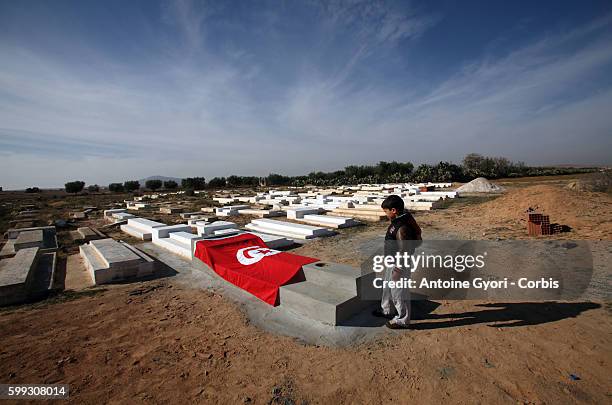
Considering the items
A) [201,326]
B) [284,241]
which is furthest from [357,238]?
[201,326]

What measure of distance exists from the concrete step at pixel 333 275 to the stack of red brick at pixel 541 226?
291 inches

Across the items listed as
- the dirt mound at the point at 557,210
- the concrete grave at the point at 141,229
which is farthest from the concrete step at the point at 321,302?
the dirt mound at the point at 557,210

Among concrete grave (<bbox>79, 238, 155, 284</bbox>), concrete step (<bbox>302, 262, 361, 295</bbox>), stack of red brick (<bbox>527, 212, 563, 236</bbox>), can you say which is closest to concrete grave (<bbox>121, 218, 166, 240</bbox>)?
concrete grave (<bbox>79, 238, 155, 284</bbox>)

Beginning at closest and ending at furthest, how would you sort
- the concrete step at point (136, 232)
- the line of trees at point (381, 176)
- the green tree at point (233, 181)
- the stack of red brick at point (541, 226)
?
the stack of red brick at point (541, 226), the concrete step at point (136, 232), the line of trees at point (381, 176), the green tree at point (233, 181)

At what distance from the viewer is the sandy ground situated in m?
2.87

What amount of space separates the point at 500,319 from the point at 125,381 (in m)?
4.89

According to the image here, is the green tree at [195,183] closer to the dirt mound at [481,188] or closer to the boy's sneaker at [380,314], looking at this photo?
the dirt mound at [481,188]

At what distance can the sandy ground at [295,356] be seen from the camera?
2.87m

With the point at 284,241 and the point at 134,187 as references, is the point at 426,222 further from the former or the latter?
the point at 134,187

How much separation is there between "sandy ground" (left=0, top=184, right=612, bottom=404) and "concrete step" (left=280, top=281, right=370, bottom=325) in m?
0.63

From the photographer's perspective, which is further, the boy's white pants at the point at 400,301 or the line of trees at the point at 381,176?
the line of trees at the point at 381,176

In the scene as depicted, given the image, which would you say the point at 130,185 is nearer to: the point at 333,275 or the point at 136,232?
the point at 136,232

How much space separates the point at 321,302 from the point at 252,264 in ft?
6.93

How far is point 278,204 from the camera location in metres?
20.2
